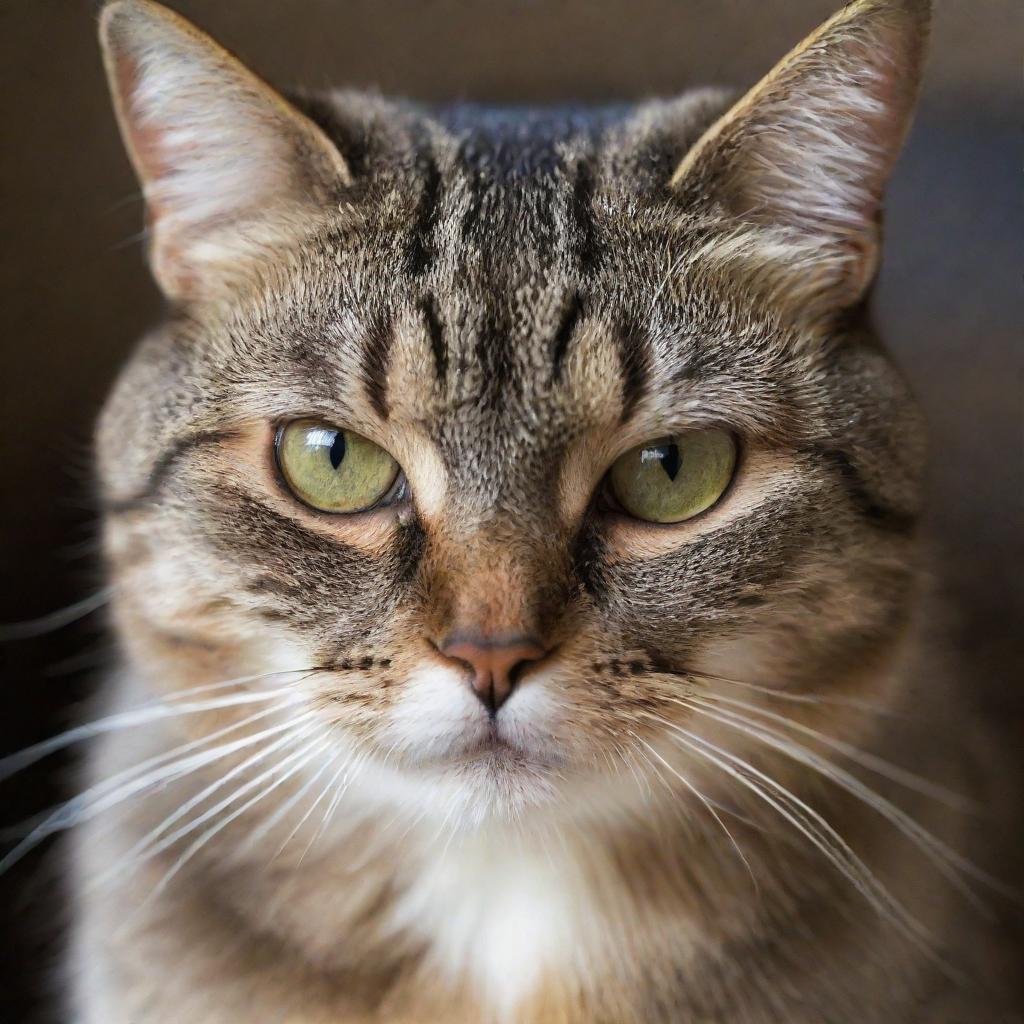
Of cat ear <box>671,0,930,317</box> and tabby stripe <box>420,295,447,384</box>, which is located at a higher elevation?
cat ear <box>671,0,930,317</box>

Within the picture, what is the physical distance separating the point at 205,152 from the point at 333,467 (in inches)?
9.5

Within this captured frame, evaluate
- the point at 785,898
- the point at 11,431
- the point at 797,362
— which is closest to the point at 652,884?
the point at 785,898

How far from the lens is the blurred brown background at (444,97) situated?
0.86 metres

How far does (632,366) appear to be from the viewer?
69 centimetres

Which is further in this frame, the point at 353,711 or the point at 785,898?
the point at 785,898

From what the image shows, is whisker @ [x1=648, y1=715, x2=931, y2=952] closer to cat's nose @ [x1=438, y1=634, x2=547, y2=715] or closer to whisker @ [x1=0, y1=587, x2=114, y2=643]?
cat's nose @ [x1=438, y1=634, x2=547, y2=715]

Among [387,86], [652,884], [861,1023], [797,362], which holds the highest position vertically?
[387,86]

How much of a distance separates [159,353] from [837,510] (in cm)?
51

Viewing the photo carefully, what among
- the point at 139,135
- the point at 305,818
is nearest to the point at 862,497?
the point at 305,818

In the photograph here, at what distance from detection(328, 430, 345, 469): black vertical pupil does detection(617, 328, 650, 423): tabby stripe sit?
0.19m

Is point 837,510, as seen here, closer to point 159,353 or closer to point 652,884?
point 652,884

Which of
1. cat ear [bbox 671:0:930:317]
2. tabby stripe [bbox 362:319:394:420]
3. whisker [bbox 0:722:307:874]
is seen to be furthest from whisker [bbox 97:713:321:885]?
cat ear [bbox 671:0:930:317]

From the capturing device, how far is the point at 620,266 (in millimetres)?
712

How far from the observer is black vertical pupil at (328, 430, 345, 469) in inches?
28.1
